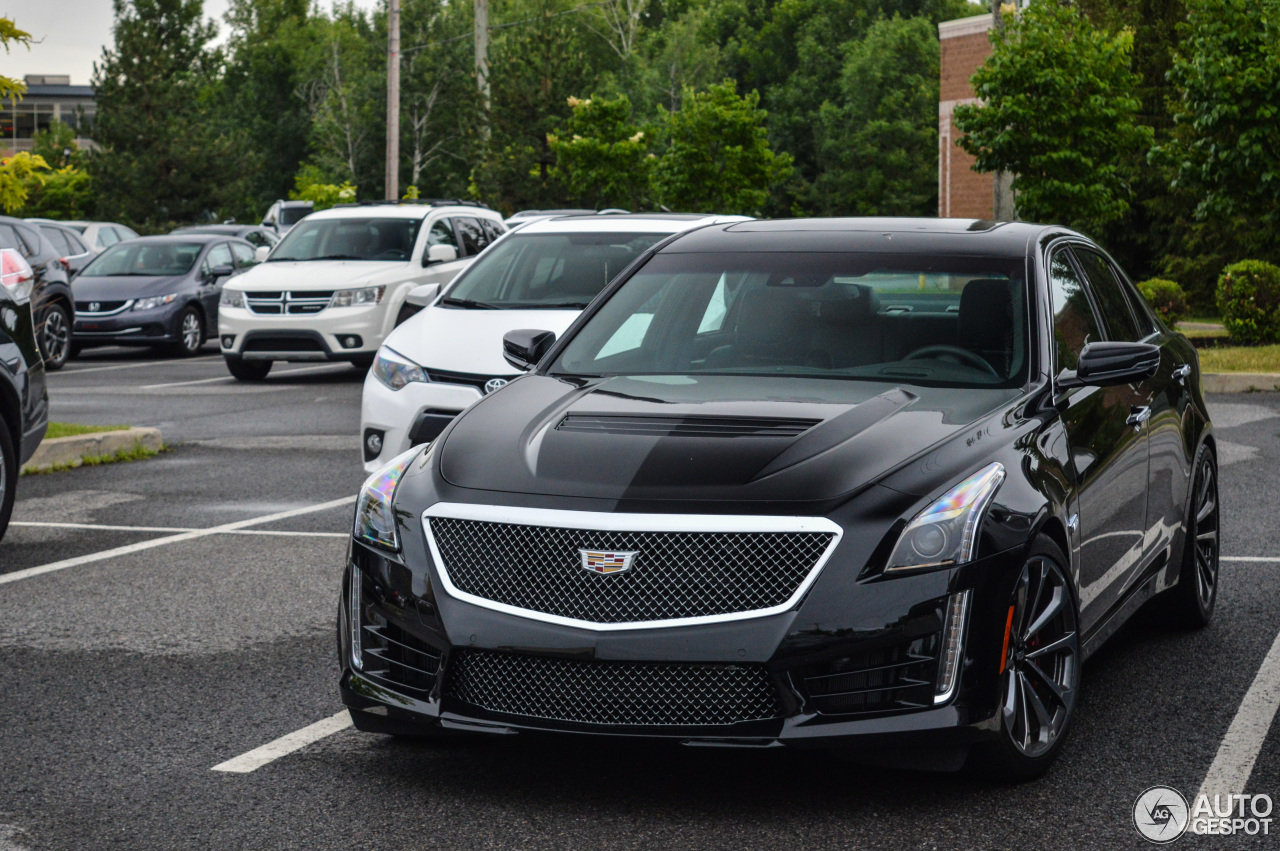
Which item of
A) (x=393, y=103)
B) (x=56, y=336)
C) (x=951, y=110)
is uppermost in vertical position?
(x=951, y=110)

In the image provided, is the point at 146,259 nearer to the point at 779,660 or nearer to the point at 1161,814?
the point at 779,660

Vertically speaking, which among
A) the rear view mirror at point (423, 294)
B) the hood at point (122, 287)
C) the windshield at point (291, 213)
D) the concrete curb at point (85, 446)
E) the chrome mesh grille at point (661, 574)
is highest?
the windshield at point (291, 213)

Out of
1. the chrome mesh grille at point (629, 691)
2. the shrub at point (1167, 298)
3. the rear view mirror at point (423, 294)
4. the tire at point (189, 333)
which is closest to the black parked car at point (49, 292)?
the tire at point (189, 333)

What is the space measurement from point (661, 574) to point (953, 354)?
1.62 meters

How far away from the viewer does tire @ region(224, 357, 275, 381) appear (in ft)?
60.5

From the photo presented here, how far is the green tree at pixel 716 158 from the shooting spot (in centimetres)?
3847

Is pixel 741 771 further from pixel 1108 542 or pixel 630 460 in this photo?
pixel 1108 542

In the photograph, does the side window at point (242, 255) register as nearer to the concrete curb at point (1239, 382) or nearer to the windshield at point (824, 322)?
the concrete curb at point (1239, 382)

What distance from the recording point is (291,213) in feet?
160

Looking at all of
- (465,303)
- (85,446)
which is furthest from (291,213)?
(465,303)

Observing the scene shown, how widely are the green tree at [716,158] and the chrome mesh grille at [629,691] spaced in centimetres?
3473

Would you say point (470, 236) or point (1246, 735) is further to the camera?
point (470, 236)

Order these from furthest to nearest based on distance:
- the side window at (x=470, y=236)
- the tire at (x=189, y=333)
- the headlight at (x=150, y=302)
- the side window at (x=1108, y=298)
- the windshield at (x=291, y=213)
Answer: the windshield at (x=291, y=213) < the tire at (x=189, y=333) < the headlight at (x=150, y=302) < the side window at (x=470, y=236) < the side window at (x=1108, y=298)

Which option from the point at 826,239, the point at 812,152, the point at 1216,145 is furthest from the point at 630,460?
the point at 812,152
